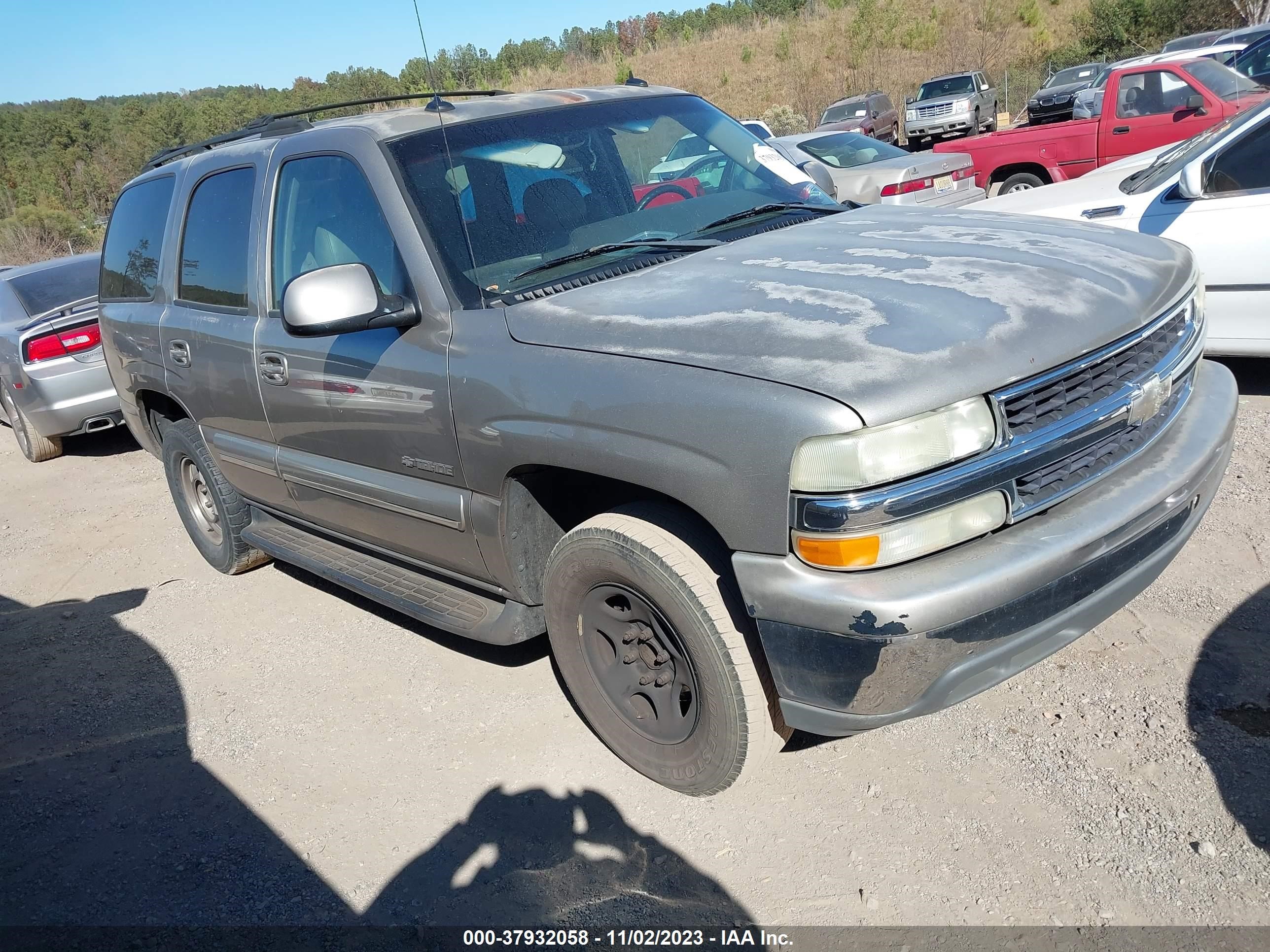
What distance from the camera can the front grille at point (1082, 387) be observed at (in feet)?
7.59

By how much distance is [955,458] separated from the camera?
222 centimetres

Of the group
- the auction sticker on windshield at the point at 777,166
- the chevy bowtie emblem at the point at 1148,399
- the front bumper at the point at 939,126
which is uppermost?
the auction sticker on windshield at the point at 777,166

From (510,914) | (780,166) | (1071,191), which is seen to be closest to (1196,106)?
(1071,191)

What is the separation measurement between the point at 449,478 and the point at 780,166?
75.8 inches

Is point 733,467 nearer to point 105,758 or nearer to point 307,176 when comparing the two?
point 307,176

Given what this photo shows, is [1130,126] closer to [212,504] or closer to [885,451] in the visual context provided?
[212,504]

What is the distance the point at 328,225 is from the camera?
353cm

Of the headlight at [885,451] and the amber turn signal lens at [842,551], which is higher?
the headlight at [885,451]

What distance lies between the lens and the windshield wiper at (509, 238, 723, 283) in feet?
10.3

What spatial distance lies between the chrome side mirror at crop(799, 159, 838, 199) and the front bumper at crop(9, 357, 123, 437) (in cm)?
577

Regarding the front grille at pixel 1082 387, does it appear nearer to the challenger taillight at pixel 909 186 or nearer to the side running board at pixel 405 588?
the side running board at pixel 405 588

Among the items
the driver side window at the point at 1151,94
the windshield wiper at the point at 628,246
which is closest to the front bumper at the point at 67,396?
the windshield wiper at the point at 628,246

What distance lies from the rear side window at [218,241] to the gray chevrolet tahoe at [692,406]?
2cm

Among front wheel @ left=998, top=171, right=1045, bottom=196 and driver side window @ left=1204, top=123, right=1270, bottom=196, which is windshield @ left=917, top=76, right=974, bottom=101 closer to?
front wheel @ left=998, top=171, right=1045, bottom=196
